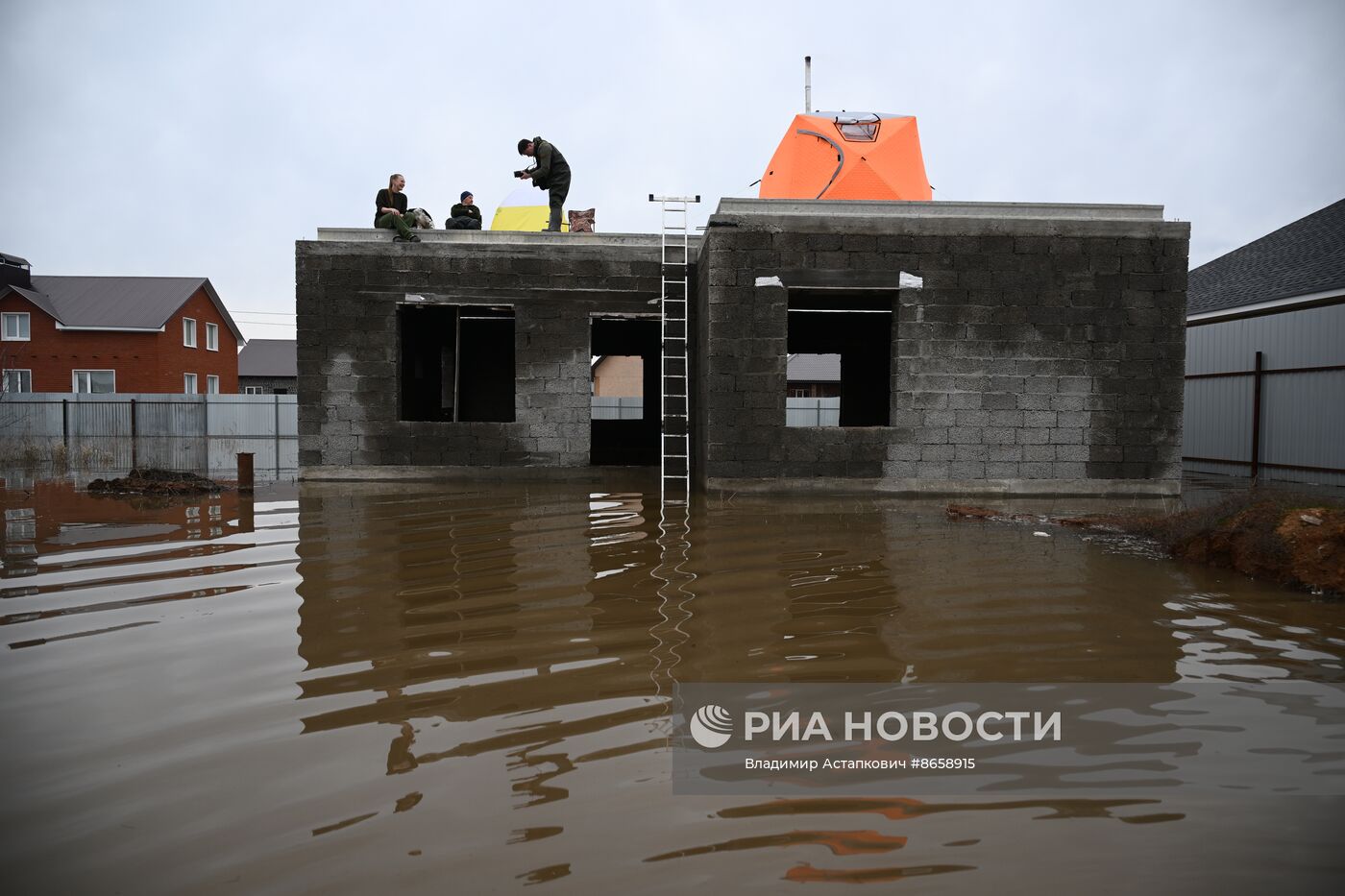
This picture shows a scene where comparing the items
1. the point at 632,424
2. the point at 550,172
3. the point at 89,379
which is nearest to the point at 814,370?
the point at 632,424

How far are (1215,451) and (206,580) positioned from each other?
18.1m

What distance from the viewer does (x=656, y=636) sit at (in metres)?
4.48

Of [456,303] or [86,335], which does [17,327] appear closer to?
[86,335]

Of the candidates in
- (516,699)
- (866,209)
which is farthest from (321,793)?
(866,209)

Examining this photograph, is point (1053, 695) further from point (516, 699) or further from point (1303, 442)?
point (1303, 442)

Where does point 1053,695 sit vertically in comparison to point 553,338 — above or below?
below

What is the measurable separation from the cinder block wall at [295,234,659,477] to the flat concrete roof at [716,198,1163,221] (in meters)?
2.59

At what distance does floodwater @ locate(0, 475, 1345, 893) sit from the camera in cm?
240

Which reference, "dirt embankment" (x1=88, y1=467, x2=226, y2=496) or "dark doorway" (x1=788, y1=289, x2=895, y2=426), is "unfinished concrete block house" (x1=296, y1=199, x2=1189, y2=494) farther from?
"dirt embankment" (x1=88, y1=467, x2=226, y2=496)

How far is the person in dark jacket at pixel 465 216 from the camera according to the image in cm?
1294

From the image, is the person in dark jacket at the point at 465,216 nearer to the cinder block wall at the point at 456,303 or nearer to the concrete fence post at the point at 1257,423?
the cinder block wall at the point at 456,303

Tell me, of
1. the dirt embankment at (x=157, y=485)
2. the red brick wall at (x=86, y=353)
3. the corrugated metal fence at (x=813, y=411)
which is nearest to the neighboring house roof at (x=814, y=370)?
the corrugated metal fence at (x=813, y=411)

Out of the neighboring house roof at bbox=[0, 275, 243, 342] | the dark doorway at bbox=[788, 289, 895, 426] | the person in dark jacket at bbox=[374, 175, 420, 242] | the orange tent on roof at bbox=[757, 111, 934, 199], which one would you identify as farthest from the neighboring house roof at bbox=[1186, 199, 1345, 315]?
the neighboring house roof at bbox=[0, 275, 243, 342]

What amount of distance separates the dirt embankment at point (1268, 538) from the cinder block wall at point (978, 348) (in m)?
3.39
